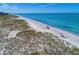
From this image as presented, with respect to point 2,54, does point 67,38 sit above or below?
above

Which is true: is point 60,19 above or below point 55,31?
above

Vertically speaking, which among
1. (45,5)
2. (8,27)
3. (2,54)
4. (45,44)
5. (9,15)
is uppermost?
(45,5)

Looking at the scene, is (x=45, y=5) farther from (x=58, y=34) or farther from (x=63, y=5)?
(x=58, y=34)

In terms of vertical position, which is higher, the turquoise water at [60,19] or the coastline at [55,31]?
the turquoise water at [60,19]

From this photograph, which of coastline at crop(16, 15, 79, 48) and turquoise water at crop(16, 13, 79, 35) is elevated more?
turquoise water at crop(16, 13, 79, 35)

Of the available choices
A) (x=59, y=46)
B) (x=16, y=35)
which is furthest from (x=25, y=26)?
(x=59, y=46)
